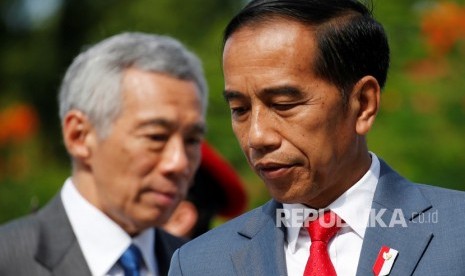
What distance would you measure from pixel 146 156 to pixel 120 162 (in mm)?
123

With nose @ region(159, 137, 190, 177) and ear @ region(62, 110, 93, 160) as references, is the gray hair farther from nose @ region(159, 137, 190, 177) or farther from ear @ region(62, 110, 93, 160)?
nose @ region(159, 137, 190, 177)

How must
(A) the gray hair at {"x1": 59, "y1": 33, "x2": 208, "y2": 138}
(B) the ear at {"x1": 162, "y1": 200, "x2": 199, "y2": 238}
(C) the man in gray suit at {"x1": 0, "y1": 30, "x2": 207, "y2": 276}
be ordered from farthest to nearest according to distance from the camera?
(B) the ear at {"x1": 162, "y1": 200, "x2": 199, "y2": 238}, (A) the gray hair at {"x1": 59, "y1": 33, "x2": 208, "y2": 138}, (C) the man in gray suit at {"x1": 0, "y1": 30, "x2": 207, "y2": 276}

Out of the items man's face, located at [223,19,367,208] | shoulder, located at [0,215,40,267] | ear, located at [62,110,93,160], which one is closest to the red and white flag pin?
man's face, located at [223,19,367,208]

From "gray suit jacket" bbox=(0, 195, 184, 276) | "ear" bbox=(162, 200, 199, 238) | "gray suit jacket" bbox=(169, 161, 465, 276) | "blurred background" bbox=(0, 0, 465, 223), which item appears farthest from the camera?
"blurred background" bbox=(0, 0, 465, 223)

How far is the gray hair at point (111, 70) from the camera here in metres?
4.87

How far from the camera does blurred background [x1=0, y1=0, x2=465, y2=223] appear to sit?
7.17 meters

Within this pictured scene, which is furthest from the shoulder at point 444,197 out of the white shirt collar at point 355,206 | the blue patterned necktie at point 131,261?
the blue patterned necktie at point 131,261

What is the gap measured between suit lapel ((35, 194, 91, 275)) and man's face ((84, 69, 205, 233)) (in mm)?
178

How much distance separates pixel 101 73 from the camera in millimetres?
4934

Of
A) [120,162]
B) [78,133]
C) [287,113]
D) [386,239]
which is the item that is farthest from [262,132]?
[78,133]

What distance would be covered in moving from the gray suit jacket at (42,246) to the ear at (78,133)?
23 centimetres

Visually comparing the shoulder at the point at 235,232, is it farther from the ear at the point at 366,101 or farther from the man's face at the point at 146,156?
the man's face at the point at 146,156

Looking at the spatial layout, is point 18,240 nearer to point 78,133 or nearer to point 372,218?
point 78,133

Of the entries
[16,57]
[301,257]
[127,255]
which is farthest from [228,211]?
[16,57]
